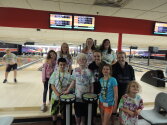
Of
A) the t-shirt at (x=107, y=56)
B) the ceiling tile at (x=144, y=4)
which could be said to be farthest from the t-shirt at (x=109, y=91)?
the ceiling tile at (x=144, y=4)

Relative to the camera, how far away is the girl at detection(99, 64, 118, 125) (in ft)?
5.31

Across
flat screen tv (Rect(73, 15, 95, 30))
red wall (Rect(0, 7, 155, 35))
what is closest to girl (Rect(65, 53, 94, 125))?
flat screen tv (Rect(73, 15, 95, 30))

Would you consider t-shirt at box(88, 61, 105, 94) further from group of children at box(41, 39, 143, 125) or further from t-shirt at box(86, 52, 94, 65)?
t-shirt at box(86, 52, 94, 65)

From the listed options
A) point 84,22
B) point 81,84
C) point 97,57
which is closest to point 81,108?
point 81,84

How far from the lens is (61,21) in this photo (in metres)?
3.18

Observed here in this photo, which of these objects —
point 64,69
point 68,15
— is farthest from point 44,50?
point 64,69

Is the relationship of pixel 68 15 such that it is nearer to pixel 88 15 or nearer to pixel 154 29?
pixel 88 15

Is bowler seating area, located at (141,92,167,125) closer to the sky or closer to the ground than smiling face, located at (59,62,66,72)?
closer to the ground

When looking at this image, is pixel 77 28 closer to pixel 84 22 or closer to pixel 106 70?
pixel 84 22

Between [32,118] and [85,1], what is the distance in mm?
2339

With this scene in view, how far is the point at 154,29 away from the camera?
381 cm

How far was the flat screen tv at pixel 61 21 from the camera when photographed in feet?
10.3

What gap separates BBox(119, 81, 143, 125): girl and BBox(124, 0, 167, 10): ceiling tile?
5.22 feet

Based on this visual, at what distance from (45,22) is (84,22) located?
100 centimetres
